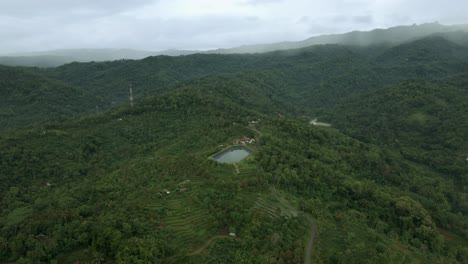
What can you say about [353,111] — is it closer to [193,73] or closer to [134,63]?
[193,73]

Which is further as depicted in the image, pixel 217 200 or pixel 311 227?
pixel 217 200

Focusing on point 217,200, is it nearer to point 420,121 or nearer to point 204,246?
point 204,246

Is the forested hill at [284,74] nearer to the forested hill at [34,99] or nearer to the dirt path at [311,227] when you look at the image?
the forested hill at [34,99]

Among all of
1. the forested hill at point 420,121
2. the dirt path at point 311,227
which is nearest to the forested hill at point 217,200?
the dirt path at point 311,227

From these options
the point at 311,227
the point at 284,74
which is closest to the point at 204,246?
the point at 311,227

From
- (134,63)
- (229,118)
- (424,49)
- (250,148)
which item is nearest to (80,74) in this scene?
(134,63)

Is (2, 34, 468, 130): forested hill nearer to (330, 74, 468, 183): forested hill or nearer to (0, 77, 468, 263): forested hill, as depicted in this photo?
(330, 74, 468, 183): forested hill
